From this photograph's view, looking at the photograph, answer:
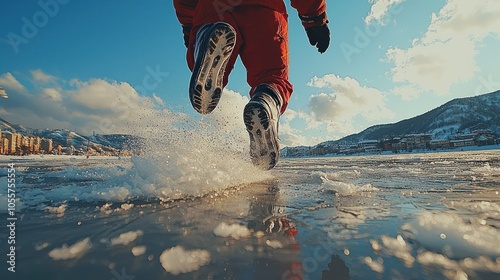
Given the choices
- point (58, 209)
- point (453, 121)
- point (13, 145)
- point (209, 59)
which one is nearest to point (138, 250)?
point (58, 209)

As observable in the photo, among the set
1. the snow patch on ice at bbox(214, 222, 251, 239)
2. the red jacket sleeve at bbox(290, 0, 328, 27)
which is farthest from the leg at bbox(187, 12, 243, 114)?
the snow patch on ice at bbox(214, 222, 251, 239)

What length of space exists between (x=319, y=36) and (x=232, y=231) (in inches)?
91.6

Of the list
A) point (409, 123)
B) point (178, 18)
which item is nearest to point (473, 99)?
point (409, 123)

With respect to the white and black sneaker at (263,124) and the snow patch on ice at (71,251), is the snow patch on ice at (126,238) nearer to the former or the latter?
the snow patch on ice at (71,251)

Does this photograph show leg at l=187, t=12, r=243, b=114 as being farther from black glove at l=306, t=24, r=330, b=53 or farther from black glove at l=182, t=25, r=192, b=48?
black glove at l=306, t=24, r=330, b=53

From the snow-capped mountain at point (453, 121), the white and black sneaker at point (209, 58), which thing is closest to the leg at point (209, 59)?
the white and black sneaker at point (209, 58)

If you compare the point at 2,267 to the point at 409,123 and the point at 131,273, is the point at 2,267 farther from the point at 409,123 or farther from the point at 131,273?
the point at 409,123

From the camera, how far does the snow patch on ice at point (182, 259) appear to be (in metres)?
0.67

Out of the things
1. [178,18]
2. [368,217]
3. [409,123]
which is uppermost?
[409,123]

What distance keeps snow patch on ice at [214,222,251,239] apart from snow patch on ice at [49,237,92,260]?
0.40m

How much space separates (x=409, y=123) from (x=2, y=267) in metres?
144

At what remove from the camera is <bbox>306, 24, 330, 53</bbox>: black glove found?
265cm

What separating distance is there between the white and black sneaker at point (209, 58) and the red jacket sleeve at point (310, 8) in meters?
0.92

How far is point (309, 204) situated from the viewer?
1.44m
